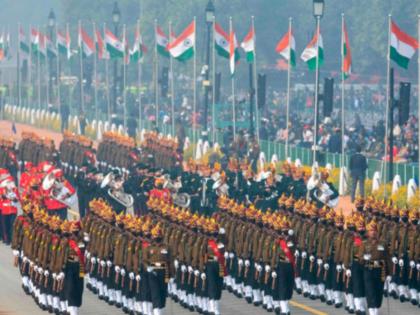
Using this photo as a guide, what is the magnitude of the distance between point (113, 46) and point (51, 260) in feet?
141

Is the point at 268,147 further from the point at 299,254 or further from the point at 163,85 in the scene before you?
the point at 299,254

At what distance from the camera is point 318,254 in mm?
46000

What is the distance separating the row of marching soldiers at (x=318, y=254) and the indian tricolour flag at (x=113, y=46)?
3820 centimetres

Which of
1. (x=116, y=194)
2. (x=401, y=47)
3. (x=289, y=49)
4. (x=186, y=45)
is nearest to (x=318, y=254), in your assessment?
(x=116, y=194)

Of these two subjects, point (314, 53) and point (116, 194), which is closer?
point (116, 194)

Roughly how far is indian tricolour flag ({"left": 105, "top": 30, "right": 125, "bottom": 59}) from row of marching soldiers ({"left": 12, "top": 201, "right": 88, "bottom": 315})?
38.6m

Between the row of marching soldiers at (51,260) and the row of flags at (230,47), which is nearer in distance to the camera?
the row of marching soldiers at (51,260)

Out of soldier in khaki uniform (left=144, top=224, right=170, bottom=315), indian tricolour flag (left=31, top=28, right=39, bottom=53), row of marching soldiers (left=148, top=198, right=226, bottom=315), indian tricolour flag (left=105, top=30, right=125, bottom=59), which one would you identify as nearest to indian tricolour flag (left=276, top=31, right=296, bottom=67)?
indian tricolour flag (left=105, top=30, right=125, bottom=59)

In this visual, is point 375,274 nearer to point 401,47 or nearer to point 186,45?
point 401,47

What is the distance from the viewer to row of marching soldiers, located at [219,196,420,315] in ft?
142

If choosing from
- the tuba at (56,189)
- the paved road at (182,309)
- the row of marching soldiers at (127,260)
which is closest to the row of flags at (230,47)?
the tuba at (56,189)

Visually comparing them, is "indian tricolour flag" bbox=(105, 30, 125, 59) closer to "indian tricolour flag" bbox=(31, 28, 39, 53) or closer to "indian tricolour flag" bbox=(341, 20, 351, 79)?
"indian tricolour flag" bbox=(31, 28, 39, 53)

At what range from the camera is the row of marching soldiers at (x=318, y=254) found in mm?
43344

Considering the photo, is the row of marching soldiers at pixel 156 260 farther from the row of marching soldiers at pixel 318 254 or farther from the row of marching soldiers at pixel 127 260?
the row of marching soldiers at pixel 318 254
